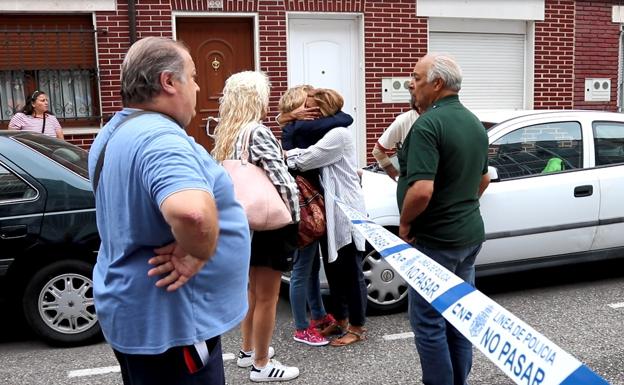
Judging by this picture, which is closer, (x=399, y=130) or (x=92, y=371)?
(x=92, y=371)

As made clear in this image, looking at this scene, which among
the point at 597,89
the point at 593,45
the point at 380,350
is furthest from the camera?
the point at 597,89

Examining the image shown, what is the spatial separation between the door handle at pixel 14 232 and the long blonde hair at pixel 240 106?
1590mm

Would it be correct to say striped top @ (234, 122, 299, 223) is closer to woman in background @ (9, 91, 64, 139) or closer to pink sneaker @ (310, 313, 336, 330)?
pink sneaker @ (310, 313, 336, 330)

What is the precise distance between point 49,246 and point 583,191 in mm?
3925

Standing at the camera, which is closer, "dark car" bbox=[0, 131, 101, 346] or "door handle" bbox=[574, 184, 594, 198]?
"dark car" bbox=[0, 131, 101, 346]

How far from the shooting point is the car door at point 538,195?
196 inches

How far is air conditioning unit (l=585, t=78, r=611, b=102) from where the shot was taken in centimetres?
1028

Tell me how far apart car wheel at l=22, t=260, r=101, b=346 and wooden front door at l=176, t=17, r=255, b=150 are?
4.29 meters

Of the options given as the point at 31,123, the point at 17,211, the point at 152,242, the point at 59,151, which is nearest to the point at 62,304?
the point at 17,211

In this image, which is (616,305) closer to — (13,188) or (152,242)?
(152,242)

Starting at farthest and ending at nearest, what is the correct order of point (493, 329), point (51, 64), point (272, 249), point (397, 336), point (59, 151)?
point (51, 64) < point (59, 151) < point (397, 336) < point (272, 249) < point (493, 329)

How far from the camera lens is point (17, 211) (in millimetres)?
4277

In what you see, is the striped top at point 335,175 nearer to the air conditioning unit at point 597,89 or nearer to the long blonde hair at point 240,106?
the long blonde hair at point 240,106

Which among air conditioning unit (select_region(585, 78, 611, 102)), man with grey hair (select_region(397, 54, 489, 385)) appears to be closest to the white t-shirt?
man with grey hair (select_region(397, 54, 489, 385))
